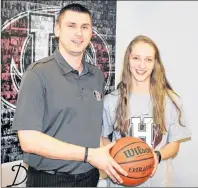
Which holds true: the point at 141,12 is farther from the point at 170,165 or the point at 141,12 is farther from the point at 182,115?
the point at 170,165

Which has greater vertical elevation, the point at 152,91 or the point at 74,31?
the point at 74,31

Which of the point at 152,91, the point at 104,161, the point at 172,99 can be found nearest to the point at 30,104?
the point at 104,161

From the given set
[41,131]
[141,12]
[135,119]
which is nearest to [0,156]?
[41,131]

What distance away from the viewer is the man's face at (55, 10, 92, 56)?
5.25 feet

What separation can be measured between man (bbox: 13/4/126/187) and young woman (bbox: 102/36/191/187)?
0.11 meters

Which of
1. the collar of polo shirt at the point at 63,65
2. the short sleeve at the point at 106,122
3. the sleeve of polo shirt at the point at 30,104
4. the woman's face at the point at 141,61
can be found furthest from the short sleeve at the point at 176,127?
the sleeve of polo shirt at the point at 30,104

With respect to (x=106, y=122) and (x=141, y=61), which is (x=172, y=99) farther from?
(x=106, y=122)

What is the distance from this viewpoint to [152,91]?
1714 millimetres

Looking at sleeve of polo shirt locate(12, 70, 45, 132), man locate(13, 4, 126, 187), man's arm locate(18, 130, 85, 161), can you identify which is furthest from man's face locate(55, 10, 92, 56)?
man's arm locate(18, 130, 85, 161)

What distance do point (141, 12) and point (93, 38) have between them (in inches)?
13.3

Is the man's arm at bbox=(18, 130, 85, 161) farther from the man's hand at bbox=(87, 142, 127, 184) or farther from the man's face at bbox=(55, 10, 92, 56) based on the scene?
the man's face at bbox=(55, 10, 92, 56)

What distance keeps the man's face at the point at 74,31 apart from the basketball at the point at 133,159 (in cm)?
53

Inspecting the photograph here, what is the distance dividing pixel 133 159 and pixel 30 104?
55 centimetres

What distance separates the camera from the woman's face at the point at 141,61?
169 cm
